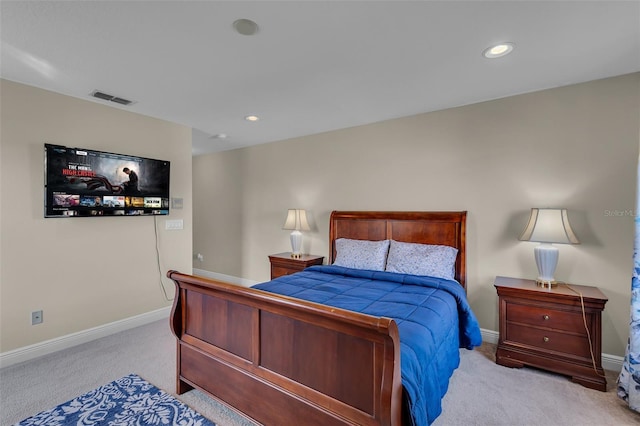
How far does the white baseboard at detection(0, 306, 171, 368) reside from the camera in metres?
2.50

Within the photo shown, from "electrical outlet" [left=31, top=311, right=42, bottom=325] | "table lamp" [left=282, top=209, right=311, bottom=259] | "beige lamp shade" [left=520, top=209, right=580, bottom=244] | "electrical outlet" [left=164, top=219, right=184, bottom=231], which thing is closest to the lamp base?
"beige lamp shade" [left=520, top=209, right=580, bottom=244]

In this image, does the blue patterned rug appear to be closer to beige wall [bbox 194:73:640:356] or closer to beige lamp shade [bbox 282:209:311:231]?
beige lamp shade [bbox 282:209:311:231]

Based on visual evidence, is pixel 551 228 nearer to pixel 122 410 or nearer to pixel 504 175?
pixel 504 175

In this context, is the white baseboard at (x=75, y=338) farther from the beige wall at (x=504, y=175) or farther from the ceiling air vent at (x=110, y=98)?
the ceiling air vent at (x=110, y=98)

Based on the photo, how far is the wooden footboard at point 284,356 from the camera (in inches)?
49.1

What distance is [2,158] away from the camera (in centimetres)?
245

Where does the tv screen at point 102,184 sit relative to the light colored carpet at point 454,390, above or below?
above

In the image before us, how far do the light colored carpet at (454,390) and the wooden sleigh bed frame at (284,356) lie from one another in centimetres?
18

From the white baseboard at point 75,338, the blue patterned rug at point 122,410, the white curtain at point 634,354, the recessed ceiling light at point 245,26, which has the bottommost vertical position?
the blue patterned rug at point 122,410

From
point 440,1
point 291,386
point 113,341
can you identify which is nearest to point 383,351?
point 291,386

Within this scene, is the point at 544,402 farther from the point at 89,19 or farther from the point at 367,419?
the point at 89,19

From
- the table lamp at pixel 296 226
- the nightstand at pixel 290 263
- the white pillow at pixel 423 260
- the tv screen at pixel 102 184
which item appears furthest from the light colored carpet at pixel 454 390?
the table lamp at pixel 296 226

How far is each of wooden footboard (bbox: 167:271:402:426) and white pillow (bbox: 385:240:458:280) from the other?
1.71 metres

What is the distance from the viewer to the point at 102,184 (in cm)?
300
